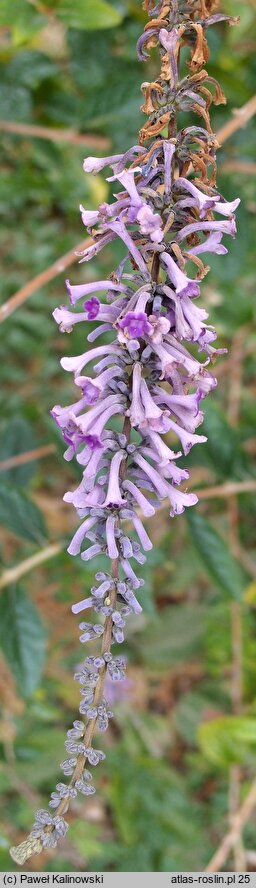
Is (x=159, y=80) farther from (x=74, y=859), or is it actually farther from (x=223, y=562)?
(x=74, y=859)

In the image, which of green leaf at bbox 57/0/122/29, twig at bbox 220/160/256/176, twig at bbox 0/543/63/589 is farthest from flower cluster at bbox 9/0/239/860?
twig at bbox 220/160/256/176

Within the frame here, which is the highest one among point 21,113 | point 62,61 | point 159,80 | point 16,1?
point 62,61

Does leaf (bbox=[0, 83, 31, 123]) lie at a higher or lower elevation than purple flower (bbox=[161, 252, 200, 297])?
higher

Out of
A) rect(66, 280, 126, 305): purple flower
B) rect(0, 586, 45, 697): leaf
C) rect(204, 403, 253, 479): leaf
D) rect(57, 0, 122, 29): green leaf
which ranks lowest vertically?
rect(66, 280, 126, 305): purple flower

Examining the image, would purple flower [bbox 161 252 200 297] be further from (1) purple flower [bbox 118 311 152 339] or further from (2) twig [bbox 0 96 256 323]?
(2) twig [bbox 0 96 256 323]

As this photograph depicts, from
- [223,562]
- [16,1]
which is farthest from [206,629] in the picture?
[16,1]

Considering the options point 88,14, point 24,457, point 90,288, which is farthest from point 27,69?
point 90,288

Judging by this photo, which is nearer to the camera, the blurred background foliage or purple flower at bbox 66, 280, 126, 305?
purple flower at bbox 66, 280, 126, 305

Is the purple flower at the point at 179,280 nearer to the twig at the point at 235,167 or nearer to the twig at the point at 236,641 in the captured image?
the twig at the point at 235,167

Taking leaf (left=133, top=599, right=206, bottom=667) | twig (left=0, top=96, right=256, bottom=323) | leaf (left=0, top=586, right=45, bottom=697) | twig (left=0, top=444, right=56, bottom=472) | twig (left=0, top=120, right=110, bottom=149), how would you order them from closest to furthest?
1. twig (left=0, top=96, right=256, bottom=323)
2. leaf (left=0, top=586, right=45, bottom=697)
3. twig (left=0, top=120, right=110, bottom=149)
4. twig (left=0, top=444, right=56, bottom=472)
5. leaf (left=133, top=599, right=206, bottom=667)
